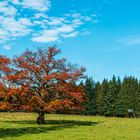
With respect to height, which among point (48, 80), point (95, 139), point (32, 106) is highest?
point (48, 80)

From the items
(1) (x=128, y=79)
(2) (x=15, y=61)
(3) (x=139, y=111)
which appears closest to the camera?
(2) (x=15, y=61)

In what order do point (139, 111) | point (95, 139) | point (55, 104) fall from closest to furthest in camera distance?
point (95, 139)
point (55, 104)
point (139, 111)

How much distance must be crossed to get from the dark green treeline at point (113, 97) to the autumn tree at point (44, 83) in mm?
55843

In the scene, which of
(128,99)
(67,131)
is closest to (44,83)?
(67,131)

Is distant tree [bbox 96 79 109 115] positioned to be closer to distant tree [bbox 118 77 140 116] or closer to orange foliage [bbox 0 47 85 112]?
distant tree [bbox 118 77 140 116]

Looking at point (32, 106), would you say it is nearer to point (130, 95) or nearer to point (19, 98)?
point (19, 98)

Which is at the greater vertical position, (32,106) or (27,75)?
(27,75)

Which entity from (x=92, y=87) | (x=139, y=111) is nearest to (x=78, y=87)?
(x=139, y=111)

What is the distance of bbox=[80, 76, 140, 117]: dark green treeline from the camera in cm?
11462

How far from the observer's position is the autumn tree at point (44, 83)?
182 ft

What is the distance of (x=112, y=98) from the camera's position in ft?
385

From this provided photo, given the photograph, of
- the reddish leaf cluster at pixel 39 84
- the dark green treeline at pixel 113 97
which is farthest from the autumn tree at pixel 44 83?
the dark green treeline at pixel 113 97

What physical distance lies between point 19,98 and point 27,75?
372cm

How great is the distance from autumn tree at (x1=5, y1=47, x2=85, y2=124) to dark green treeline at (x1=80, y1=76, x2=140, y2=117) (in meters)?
55.8
